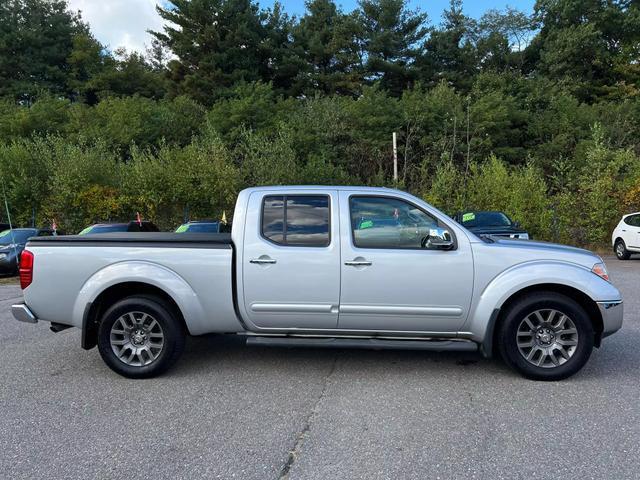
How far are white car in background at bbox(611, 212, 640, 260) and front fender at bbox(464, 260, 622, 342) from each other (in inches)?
534

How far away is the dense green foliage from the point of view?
74.2 feet

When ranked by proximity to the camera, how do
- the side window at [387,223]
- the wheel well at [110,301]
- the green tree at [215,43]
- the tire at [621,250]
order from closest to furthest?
the side window at [387,223], the wheel well at [110,301], the tire at [621,250], the green tree at [215,43]

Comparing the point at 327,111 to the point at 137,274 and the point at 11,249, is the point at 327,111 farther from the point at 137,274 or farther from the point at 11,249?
the point at 137,274

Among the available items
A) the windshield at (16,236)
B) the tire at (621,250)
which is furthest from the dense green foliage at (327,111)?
the windshield at (16,236)

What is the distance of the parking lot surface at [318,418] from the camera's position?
343 centimetres

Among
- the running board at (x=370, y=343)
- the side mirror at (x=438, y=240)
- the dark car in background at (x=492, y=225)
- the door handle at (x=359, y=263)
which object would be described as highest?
the side mirror at (x=438, y=240)

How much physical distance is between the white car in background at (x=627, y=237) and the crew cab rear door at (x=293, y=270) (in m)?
15.0

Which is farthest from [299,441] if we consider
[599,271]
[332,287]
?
[599,271]

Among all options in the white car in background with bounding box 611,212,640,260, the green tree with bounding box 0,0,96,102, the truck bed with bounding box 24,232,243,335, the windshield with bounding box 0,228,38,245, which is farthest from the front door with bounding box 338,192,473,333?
the green tree with bounding box 0,0,96,102

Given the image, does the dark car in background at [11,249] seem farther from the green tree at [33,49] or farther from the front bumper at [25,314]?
the green tree at [33,49]

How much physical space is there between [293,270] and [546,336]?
2508 millimetres

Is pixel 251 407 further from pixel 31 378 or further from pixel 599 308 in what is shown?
pixel 599 308

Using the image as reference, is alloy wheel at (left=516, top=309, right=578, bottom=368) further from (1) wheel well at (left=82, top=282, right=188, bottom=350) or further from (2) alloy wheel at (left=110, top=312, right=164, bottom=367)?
(2) alloy wheel at (left=110, top=312, right=164, bottom=367)

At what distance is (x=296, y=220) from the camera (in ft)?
17.1
